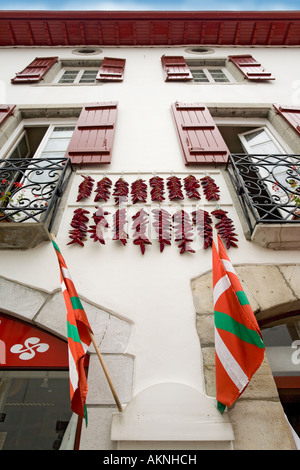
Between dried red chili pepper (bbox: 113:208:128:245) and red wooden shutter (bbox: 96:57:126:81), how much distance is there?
4.87 metres

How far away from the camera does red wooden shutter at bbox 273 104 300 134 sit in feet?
16.5

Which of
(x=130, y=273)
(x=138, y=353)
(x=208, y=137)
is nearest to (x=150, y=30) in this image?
(x=208, y=137)

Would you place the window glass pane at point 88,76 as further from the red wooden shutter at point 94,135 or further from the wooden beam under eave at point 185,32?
the wooden beam under eave at point 185,32

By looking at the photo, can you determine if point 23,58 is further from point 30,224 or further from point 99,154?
point 30,224

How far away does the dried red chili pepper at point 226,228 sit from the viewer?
327cm

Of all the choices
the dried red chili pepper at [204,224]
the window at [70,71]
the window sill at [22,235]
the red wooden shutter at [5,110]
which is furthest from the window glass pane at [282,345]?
the window at [70,71]

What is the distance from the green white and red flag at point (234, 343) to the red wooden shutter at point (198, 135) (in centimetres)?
274

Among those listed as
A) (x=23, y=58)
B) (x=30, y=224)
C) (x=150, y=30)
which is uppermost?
(x=150, y=30)

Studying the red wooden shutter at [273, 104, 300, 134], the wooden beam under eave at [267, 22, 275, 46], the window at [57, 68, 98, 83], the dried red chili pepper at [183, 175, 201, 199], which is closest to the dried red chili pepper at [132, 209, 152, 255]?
the dried red chili pepper at [183, 175, 201, 199]

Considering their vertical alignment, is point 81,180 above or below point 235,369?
above

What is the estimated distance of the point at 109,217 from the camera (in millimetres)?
3627

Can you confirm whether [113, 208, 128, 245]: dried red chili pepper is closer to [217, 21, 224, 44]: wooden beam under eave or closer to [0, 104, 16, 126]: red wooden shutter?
[0, 104, 16, 126]: red wooden shutter
